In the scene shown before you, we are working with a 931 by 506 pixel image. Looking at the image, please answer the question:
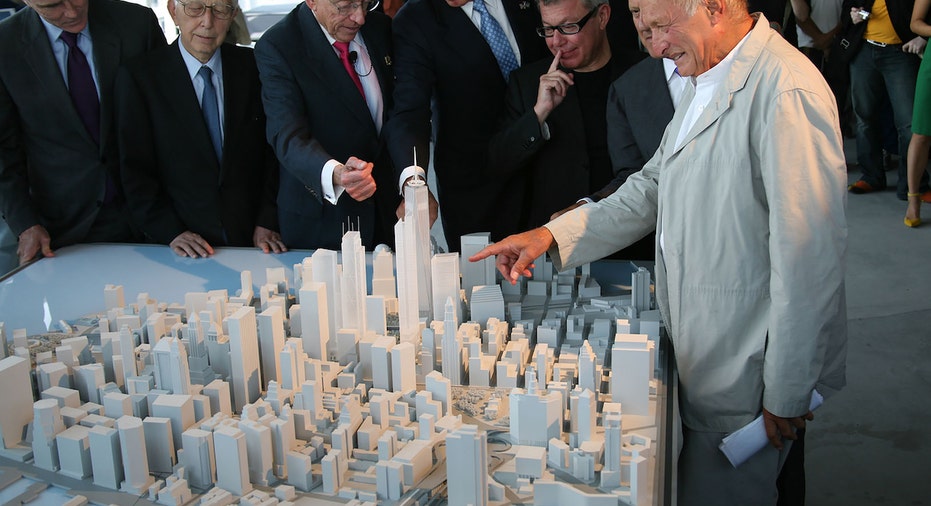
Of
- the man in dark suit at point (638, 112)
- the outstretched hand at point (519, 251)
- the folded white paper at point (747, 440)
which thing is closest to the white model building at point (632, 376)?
the folded white paper at point (747, 440)

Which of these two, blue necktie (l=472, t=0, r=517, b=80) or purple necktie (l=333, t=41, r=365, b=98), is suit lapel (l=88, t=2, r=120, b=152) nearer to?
purple necktie (l=333, t=41, r=365, b=98)

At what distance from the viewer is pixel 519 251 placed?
136 inches

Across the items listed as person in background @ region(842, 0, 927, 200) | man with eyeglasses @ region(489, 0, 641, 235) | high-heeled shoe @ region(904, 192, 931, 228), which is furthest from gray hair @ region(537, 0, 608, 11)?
high-heeled shoe @ region(904, 192, 931, 228)

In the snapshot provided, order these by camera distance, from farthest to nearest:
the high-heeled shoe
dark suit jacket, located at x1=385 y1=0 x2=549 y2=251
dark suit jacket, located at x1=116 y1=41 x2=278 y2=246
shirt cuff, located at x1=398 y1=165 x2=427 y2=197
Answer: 1. the high-heeled shoe
2. dark suit jacket, located at x1=116 y1=41 x2=278 y2=246
3. dark suit jacket, located at x1=385 y1=0 x2=549 y2=251
4. shirt cuff, located at x1=398 y1=165 x2=427 y2=197

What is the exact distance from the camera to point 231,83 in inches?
187

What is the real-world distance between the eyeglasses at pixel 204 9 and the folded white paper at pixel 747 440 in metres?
3.07

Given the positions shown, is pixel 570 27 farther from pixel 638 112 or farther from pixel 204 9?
pixel 204 9

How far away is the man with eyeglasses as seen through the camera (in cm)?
413

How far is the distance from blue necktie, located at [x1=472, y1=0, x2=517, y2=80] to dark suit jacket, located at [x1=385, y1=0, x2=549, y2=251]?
36mm

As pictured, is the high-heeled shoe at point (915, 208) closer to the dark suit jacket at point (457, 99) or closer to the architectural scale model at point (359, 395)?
the dark suit jacket at point (457, 99)

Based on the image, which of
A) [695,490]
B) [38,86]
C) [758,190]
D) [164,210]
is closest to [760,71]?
[758,190]

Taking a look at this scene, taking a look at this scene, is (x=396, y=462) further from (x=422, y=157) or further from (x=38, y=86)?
(x=38, y=86)

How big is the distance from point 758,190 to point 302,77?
2.46 m

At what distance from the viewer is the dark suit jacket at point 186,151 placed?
4.67m
